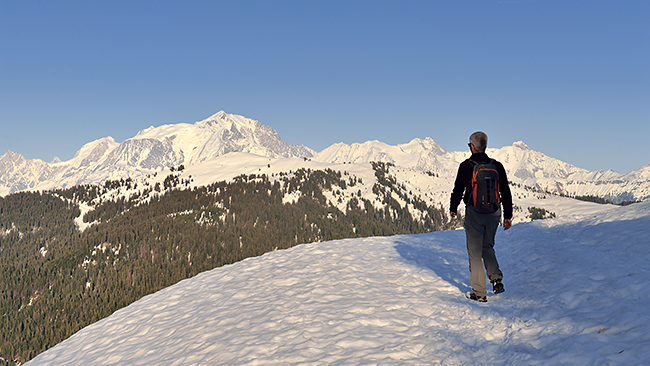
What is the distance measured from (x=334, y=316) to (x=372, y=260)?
5.94 meters

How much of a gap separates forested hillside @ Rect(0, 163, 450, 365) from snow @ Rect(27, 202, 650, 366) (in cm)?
13505

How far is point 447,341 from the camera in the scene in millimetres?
7410

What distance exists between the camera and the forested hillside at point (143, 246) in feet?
441

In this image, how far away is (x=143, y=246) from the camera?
156250mm

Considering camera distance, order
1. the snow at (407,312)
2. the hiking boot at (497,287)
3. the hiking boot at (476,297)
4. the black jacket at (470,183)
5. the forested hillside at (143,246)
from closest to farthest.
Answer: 1. the snow at (407,312)
2. the black jacket at (470,183)
3. the hiking boot at (476,297)
4. the hiking boot at (497,287)
5. the forested hillside at (143,246)

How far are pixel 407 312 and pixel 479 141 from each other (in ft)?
15.2

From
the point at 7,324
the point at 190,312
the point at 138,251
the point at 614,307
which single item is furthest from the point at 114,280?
the point at 614,307

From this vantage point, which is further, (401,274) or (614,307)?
(401,274)

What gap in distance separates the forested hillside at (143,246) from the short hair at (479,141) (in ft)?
464

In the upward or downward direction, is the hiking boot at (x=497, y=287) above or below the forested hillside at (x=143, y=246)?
above

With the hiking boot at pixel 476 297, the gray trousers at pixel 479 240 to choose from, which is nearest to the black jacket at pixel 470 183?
the gray trousers at pixel 479 240

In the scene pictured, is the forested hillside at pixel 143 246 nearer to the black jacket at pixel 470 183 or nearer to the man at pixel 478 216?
the man at pixel 478 216

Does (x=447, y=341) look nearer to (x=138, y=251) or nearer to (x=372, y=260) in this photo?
(x=372, y=260)

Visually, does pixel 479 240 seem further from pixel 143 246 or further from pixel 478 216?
pixel 143 246
